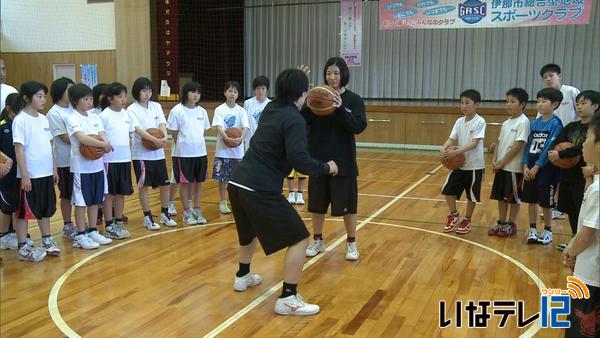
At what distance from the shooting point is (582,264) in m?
2.34

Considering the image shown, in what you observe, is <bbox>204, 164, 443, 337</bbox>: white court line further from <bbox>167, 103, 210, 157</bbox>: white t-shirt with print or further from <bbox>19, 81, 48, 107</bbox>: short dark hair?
<bbox>19, 81, 48, 107</bbox>: short dark hair

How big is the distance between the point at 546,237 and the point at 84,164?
4.20 metres

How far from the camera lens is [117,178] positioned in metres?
5.04

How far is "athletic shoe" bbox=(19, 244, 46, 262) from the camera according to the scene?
4359 mm

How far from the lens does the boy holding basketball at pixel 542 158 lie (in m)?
4.69

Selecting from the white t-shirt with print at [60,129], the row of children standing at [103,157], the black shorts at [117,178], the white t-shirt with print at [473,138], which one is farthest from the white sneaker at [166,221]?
the white t-shirt with print at [473,138]

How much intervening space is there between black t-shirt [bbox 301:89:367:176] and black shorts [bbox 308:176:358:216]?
8 centimetres

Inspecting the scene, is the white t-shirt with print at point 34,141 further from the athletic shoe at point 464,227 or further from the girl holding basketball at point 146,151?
the athletic shoe at point 464,227

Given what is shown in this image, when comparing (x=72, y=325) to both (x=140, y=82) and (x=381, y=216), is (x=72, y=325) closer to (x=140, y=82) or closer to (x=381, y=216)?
(x=140, y=82)

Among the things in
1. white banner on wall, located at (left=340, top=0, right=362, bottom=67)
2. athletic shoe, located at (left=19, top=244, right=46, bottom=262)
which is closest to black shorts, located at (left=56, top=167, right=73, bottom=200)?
athletic shoe, located at (left=19, top=244, right=46, bottom=262)

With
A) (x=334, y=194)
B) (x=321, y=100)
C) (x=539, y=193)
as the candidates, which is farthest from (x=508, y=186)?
(x=321, y=100)

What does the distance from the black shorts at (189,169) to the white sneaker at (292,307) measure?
2.49 meters

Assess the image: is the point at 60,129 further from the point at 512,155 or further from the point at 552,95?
the point at 552,95

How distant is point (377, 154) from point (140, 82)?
23.5 ft
